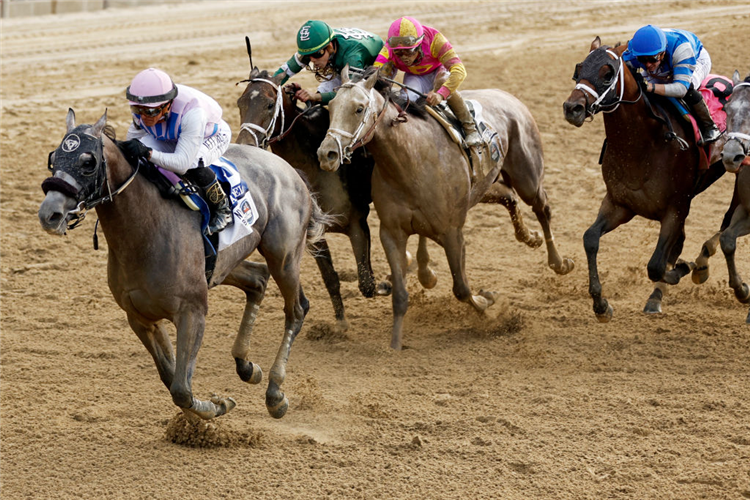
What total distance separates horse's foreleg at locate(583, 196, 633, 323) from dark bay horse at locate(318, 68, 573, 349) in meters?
1.05

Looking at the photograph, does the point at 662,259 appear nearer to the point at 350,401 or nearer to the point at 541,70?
the point at 350,401

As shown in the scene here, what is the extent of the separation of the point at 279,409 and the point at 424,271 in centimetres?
286

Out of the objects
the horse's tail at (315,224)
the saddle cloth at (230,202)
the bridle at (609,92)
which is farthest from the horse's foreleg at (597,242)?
the saddle cloth at (230,202)

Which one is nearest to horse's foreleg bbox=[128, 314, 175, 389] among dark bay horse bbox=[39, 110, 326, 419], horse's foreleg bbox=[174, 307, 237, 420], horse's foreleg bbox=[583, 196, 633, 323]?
dark bay horse bbox=[39, 110, 326, 419]

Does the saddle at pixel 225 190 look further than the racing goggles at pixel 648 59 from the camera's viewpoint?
No

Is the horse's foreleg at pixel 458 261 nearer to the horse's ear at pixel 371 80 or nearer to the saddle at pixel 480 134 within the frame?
the saddle at pixel 480 134

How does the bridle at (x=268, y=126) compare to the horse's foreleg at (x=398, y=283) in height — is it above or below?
above

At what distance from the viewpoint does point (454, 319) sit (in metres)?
9.11

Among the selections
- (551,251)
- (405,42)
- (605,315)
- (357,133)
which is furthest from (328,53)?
(605,315)

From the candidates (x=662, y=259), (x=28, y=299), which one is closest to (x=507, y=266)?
(x=662, y=259)

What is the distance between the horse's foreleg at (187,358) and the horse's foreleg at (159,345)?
12.6 inches

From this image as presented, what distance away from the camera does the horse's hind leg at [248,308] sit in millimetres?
7066

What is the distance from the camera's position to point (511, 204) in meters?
9.98

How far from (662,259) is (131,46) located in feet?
42.0
